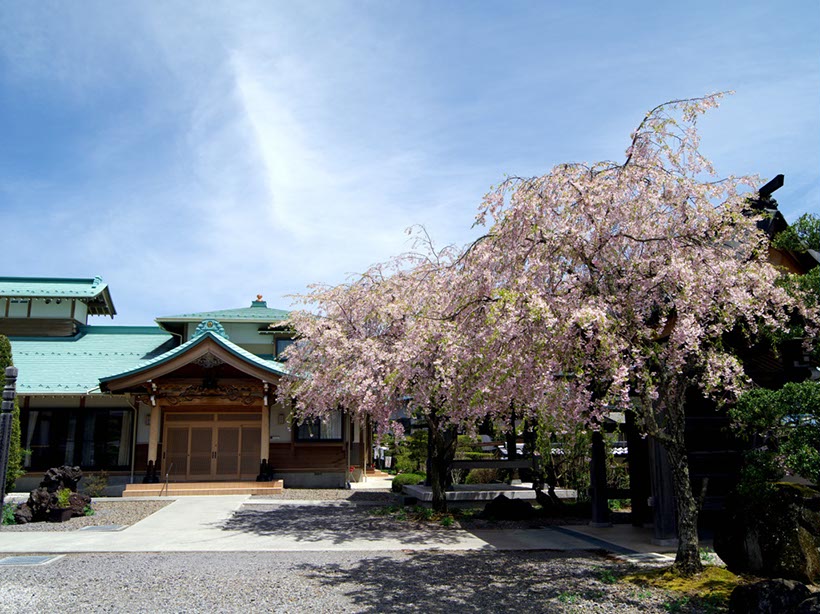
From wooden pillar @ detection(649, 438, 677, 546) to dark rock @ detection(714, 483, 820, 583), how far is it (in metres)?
2.40

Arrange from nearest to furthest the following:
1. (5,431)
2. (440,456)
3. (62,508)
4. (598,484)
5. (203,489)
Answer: (5,431) < (598,484) < (62,508) < (440,456) < (203,489)

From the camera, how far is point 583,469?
17.9 metres

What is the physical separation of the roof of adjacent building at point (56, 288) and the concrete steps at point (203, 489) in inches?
Answer: 420

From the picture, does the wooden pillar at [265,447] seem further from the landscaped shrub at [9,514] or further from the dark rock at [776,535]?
the dark rock at [776,535]

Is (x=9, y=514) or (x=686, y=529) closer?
(x=686, y=529)

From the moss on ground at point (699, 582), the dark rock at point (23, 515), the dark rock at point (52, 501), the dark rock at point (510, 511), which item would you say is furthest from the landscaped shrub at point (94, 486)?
the moss on ground at point (699, 582)

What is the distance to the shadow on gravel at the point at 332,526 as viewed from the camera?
12.7 meters

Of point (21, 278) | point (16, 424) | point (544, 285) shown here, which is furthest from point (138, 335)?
point (544, 285)

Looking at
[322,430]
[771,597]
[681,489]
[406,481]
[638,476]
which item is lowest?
[406,481]

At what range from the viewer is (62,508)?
14.7m

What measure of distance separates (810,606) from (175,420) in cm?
2186

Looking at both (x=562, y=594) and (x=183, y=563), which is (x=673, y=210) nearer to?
(x=562, y=594)

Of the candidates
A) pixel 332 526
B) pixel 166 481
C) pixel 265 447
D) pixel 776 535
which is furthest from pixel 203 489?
pixel 776 535

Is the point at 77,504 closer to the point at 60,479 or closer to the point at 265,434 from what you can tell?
the point at 60,479
